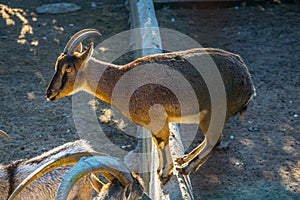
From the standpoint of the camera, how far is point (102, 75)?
6473 millimetres

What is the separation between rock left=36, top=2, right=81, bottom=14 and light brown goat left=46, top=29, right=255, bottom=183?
281 inches

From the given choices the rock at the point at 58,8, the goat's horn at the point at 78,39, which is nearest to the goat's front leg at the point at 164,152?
the goat's horn at the point at 78,39

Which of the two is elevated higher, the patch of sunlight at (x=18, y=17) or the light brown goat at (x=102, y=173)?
the light brown goat at (x=102, y=173)

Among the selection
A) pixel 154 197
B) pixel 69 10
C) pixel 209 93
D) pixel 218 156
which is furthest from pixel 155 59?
pixel 69 10

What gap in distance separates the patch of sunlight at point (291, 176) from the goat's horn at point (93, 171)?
316cm

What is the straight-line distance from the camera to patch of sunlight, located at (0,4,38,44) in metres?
11.9

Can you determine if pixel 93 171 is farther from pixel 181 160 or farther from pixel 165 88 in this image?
pixel 181 160

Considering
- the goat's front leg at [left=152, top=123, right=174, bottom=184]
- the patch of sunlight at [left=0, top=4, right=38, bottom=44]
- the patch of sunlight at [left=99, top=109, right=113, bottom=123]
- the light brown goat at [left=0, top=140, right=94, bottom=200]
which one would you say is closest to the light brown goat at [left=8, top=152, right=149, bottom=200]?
the light brown goat at [left=0, top=140, right=94, bottom=200]

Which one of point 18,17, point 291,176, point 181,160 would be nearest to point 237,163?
point 291,176

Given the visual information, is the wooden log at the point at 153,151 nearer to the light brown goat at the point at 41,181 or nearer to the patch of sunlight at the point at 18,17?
the light brown goat at the point at 41,181

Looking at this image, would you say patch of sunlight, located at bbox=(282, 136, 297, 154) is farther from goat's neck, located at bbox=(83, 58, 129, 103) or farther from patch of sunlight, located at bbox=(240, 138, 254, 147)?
goat's neck, located at bbox=(83, 58, 129, 103)

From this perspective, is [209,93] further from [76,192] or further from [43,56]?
[43,56]

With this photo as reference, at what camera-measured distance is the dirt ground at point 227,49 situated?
7211mm

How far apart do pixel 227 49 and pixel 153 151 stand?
460 centimetres
